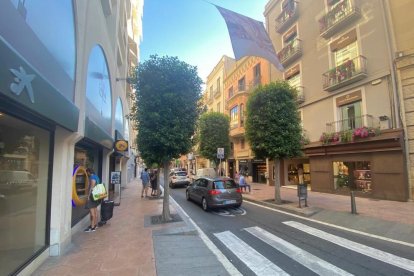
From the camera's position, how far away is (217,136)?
81.9 feet

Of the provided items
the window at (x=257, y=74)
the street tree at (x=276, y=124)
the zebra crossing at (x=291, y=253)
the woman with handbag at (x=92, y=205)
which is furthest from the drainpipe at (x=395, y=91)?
the woman with handbag at (x=92, y=205)

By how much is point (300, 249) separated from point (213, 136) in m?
19.0

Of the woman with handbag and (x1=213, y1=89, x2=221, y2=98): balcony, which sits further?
(x1=213, y1=89, x2=221, y2=98): balcony

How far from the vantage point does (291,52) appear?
20000 millimetres

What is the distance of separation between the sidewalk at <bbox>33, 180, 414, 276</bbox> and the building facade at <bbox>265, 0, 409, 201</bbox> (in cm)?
269

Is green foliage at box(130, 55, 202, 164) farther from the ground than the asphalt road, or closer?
farther from the ground

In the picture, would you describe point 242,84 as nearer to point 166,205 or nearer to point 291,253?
point 166,205

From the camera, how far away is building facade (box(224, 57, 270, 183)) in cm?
2536

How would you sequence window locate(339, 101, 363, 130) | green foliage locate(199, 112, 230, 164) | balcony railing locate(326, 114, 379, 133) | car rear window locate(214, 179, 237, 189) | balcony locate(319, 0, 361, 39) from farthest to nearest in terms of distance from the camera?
green foliage locate(199, 112, 230, 164), balcony locate(319, 0, 361, 39), window locate(339, 101, 363, 130), balcony railing locate(326, 114, 379, 133), car rear window locate(214, 179, 237, 189)

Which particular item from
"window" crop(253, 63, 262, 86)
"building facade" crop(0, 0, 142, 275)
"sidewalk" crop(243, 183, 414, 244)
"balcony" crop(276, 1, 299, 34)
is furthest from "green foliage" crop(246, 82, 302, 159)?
"window" crop(253, 63, 262, 86)

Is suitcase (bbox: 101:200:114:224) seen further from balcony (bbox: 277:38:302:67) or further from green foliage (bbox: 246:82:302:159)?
balcony (bbox: 277:38:302:67)

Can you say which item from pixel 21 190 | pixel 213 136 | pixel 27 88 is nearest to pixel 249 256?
pixel 21 190

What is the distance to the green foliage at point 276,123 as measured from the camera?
13016 mm

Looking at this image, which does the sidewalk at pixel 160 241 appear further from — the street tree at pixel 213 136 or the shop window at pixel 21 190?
the street tree at pixel 213 136
